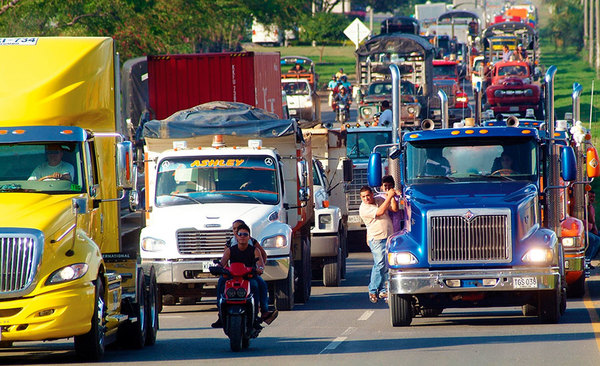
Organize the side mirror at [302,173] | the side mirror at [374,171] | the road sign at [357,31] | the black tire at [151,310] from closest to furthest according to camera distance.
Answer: the black tire at [151,310] → the side mirror at [374,171] → the side mirror at [302,173] → the road sign at [357,31]

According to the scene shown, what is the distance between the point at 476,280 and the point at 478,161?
1.78 metres

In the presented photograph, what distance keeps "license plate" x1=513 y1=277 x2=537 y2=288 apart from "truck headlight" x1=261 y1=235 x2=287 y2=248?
12.5ft

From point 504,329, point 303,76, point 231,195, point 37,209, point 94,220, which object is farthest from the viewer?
point 303,76

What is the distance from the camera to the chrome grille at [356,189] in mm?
25656

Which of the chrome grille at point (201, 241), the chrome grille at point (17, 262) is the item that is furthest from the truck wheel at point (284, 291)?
the chrome grille at point (17, 262)

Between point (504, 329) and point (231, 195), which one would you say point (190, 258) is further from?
point (504, 329)

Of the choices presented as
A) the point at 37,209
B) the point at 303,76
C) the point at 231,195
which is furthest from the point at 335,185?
the point at 303,76

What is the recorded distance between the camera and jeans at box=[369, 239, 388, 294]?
56.1 ft

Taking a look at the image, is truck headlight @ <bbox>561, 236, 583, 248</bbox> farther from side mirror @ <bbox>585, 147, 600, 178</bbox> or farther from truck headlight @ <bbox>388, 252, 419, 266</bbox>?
truck headlight @ <bbox>388, 252, 419, 266</bbox>

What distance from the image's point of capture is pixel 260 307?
1369 cm

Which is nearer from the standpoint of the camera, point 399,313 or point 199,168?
point 399,313

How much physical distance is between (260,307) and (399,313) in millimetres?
2238

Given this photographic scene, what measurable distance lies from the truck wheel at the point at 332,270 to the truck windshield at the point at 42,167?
842 cm

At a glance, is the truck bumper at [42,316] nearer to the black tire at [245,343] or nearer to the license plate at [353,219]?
the black tire at [245,343]
